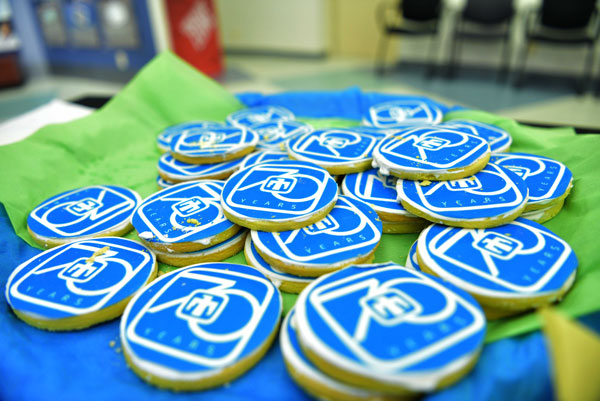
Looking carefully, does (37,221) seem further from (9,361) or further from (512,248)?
(512,248)

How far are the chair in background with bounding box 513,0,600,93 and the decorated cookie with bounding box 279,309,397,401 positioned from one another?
14.9 feet

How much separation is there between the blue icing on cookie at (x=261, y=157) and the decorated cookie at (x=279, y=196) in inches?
6.3

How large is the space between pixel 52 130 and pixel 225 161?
0.81m

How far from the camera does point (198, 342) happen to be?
777 millimetres

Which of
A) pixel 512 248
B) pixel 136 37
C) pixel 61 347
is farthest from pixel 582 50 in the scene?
pixel 61 347

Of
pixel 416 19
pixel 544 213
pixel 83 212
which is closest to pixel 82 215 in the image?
pixel 83 212

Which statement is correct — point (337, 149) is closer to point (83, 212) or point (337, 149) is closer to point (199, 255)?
point (199, 255)

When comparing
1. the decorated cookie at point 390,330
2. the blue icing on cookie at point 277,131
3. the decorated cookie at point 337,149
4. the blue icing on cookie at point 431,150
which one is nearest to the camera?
the decorated cookie at point 390,330

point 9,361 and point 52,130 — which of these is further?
point 52,130

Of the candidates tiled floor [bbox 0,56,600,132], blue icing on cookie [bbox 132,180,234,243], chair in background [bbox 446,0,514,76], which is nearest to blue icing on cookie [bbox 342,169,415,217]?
blue icing on cookie [bbox 132,180,234,243]

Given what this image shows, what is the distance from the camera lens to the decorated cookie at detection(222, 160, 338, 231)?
105 cm

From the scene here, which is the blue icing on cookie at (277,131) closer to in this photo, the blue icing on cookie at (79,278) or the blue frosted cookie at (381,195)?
the blue frosted cookie at (381,195)

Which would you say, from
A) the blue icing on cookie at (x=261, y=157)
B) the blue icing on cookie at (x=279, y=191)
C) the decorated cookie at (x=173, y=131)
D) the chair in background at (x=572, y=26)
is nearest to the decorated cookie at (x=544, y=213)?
the blue icing on cookie at (x=279, y=191)

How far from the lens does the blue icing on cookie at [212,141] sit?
147 cm
